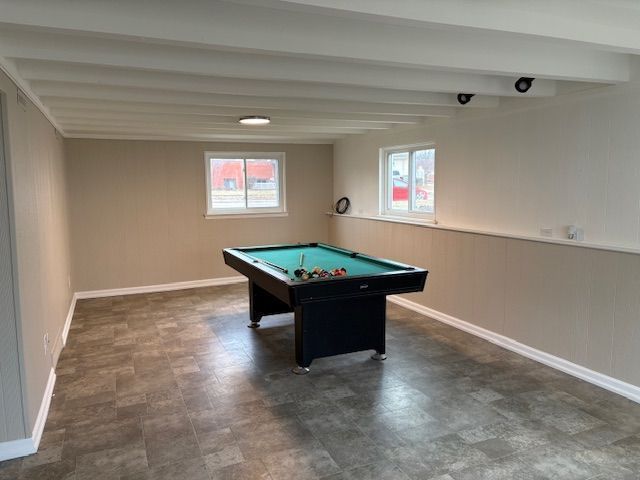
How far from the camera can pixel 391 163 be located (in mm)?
6480

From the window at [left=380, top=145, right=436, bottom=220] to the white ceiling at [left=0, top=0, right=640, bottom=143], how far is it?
138 centimetres

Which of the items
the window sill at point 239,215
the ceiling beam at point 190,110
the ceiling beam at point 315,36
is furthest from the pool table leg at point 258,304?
the ceiling beam at point 315,36

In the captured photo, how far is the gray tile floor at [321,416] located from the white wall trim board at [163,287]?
6.15 ft

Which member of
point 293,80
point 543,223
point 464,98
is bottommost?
point 543,223

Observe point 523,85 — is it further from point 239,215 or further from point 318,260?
point 239,215

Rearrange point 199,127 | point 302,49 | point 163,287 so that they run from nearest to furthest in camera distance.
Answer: point 302,49 < point 199,127 < point 163,287

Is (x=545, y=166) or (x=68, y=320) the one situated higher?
(x=545, y=166)

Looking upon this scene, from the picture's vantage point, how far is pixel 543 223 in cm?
419

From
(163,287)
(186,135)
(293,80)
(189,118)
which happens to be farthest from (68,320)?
(293,80)

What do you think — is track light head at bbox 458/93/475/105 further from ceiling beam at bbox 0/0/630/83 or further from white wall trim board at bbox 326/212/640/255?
white wall trim board at bbox 326/212/640/255

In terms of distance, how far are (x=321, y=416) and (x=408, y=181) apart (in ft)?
12.1

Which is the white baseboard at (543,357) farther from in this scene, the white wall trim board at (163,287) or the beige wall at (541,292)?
the white wall trim board at (163,287)

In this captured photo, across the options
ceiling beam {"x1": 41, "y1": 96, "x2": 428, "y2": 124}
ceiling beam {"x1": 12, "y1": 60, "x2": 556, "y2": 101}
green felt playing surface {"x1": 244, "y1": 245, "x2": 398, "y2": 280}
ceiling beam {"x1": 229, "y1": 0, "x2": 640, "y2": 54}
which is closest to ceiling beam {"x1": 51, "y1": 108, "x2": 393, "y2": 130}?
ceiling beam {"x1": 41, "y1": 96, "x2": 428, "y2": 124}

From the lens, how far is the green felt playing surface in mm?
4264
